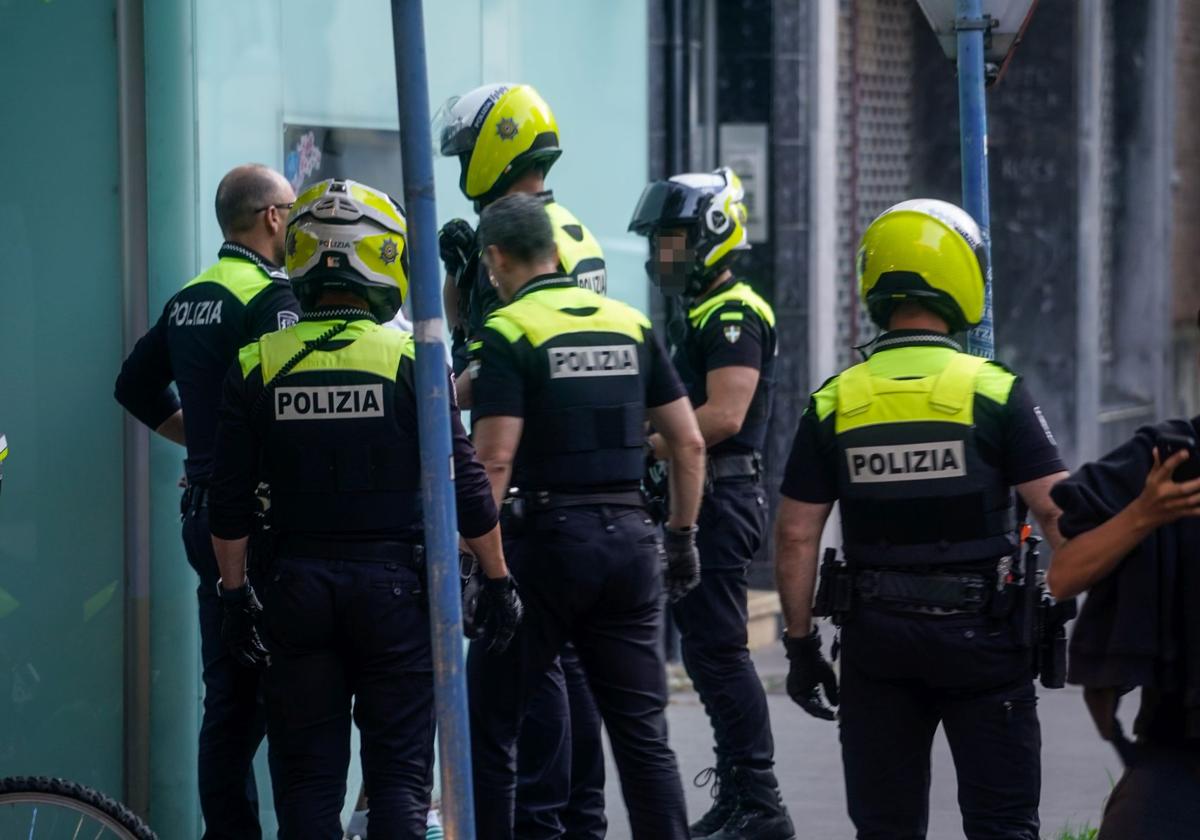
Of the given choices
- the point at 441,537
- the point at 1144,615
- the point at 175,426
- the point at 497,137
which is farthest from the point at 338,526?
the point at 1144,615

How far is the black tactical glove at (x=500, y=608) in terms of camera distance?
495 cm

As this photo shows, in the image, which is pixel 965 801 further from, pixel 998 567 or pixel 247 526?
pixel 247 526

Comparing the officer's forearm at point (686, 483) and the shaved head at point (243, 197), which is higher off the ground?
the shaved head at point (243, 197)

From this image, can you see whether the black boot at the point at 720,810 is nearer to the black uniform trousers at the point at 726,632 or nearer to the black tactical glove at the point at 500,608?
the black uniform trousers at the point at 726,632

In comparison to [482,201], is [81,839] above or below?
below

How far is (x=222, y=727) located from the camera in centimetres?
552

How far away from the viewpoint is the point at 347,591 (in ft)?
15.2

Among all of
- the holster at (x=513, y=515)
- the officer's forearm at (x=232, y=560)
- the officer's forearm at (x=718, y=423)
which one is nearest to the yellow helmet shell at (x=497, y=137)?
the officer's forearm at (x=718, y=423)

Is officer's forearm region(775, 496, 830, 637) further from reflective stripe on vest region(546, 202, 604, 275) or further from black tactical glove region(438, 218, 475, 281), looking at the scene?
black tactical glove region(438, 218, 475, 281)

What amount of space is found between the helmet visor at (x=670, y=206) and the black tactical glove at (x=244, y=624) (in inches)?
92.8

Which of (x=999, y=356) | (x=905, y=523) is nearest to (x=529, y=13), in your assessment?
(x=905, y=523)

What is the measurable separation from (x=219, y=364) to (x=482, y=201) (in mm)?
1002

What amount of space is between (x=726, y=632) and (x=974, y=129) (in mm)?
1789

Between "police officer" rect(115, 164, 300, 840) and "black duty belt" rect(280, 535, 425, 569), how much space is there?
0.86m
